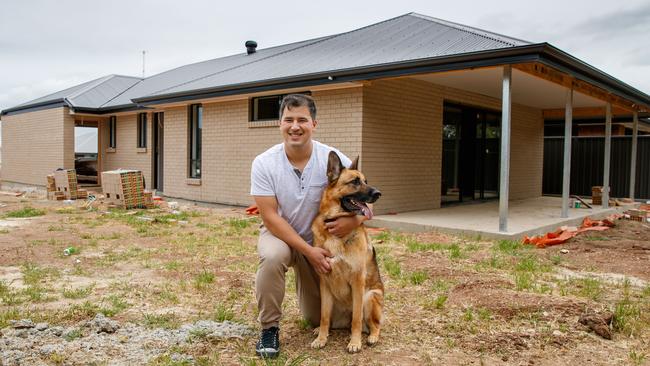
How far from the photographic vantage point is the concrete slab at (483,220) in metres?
8.52

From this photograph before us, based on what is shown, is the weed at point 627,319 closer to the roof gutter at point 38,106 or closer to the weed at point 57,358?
the weed at point 57,358

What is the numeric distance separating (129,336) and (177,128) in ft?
37.9

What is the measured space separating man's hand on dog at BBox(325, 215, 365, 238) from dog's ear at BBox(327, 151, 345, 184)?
0.26 meters

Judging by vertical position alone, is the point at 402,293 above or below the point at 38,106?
below

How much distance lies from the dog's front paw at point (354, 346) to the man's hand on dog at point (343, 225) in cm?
72

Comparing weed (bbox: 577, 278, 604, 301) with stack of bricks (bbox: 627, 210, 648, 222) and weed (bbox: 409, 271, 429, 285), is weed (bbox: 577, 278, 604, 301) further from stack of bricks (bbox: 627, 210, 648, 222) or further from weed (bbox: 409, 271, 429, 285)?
stack of bricks (bbox: 627, 210, 648, 222)

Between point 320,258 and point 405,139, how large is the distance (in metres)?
7.95

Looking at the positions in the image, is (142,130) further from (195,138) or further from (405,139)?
(405,139)

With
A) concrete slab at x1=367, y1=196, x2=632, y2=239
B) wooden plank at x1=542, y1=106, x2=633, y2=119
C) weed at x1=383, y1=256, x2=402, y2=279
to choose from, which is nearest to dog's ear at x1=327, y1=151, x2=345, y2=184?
weed at x1=383, y1=256, x2=402, y2=279

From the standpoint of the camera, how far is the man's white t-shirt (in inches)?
134

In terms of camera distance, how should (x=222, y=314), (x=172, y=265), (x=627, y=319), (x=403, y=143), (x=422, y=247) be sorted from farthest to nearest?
(x=403, y=143), (x=422, y=247), (x=172, y=265), (x=222, y=314), (x=627, y=319)

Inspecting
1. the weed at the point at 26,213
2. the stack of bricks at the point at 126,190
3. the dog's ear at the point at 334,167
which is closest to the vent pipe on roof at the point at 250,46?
the stack of bricks at the point at 126,190

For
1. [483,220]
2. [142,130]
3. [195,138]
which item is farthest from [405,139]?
[142,130]

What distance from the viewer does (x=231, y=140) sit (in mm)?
12867
